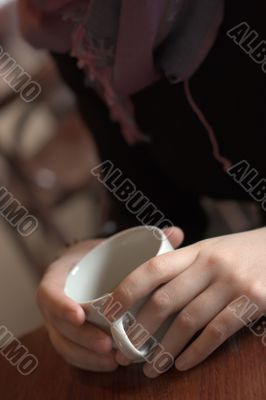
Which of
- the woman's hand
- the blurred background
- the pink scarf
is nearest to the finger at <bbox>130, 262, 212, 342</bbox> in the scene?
the woman's hand

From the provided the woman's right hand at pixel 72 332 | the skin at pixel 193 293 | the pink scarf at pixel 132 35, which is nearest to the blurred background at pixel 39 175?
the pink scarf at pixel 132 35

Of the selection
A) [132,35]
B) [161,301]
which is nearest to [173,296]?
[161,301]

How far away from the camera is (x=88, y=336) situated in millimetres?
401

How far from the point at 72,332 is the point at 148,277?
94mm

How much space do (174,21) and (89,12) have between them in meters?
0.09

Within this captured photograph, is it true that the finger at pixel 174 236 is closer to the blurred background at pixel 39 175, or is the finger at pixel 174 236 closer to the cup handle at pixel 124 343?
the cup handle at pixel 124 343

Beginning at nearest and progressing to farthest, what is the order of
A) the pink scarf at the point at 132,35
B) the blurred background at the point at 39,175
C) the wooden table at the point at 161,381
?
the wooden table at the point at 161,381
the pink scarf at the point at 132,35
the blurred background at the point at 39,175

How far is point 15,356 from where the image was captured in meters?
0.48

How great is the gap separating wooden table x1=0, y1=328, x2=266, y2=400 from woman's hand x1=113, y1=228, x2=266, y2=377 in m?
0.01

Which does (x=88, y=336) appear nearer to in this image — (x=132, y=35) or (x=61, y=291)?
(x=61, y=291)

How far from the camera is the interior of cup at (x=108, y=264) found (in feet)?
1.40

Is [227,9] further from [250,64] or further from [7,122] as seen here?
[7,122]

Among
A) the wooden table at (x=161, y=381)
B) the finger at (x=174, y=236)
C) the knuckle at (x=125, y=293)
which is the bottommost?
the wooden table at (x=161, y=381)

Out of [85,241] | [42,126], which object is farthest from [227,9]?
[42,126]
